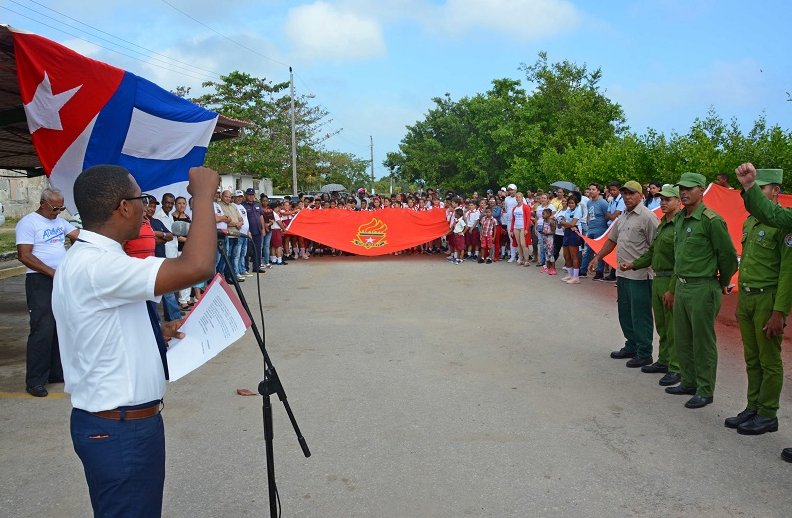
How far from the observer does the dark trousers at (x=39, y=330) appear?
561 cm

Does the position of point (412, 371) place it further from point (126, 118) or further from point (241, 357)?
point (126, 118)

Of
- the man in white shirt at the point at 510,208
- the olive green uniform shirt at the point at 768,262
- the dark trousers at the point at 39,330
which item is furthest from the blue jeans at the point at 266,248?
the olive green uniform shirt at the point at 768,262


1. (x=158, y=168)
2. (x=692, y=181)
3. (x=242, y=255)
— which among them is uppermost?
(x=158, y=168)

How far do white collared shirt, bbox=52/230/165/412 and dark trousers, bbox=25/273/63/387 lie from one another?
3973 mm

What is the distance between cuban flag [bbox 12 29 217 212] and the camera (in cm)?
523

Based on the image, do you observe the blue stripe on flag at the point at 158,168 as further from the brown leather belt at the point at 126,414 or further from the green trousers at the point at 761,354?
the green trousers at the point at 761,354

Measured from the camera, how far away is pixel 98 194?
216 centimetres

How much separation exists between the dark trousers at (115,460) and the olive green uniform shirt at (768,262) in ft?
14.1

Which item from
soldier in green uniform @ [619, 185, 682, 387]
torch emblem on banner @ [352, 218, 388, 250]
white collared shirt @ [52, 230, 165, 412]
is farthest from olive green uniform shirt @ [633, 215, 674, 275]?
torch emblem on banner @ [352, 218, 388, 250]

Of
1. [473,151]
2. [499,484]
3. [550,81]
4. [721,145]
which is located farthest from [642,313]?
[473,151]

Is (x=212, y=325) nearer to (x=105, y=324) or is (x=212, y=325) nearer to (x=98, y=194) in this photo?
(x=105, y=324)

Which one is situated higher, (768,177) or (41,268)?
(768,177)

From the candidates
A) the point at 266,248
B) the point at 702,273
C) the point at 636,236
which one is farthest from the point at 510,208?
the point at 702,273

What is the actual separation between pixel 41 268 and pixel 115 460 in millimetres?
4155
